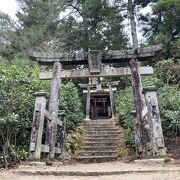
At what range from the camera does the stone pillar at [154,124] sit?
23.5ft

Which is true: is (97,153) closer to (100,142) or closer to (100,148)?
(100,148)

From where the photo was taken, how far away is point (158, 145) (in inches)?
281

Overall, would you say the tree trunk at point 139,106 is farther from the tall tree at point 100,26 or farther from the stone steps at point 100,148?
the tall tree at point 100,26

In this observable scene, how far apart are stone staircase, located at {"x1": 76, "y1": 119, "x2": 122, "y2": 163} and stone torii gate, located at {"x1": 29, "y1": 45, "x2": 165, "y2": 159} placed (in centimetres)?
133

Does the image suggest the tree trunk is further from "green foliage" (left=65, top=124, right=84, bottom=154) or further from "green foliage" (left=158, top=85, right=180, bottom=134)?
"green foliage" (left=65, top=124, right=84, bottom=154)

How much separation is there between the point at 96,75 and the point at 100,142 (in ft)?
11.7

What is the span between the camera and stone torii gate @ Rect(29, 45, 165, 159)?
7.22 m

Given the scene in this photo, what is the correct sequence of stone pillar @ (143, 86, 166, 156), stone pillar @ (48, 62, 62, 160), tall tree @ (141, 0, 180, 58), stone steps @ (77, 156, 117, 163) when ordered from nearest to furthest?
stone pillar @ (143, 86, 166, 156) < stone pillar @ (48, 62, 62, 160) < stone steps @ (77, 156, 117, 163) < tall tree @ (141, 0, 180, 58)

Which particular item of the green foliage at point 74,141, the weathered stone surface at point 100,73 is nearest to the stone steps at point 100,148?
the green foliage at point 74,141

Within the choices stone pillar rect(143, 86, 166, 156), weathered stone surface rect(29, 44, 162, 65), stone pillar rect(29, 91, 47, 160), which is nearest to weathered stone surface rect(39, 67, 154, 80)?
weathered stone surface rect(29, 44, 162, 65)

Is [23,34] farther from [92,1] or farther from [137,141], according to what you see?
[137,141]

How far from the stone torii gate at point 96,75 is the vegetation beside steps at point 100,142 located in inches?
52.5

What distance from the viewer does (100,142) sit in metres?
11.7

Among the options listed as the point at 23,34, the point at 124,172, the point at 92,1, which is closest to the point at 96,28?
the point at 92,1
